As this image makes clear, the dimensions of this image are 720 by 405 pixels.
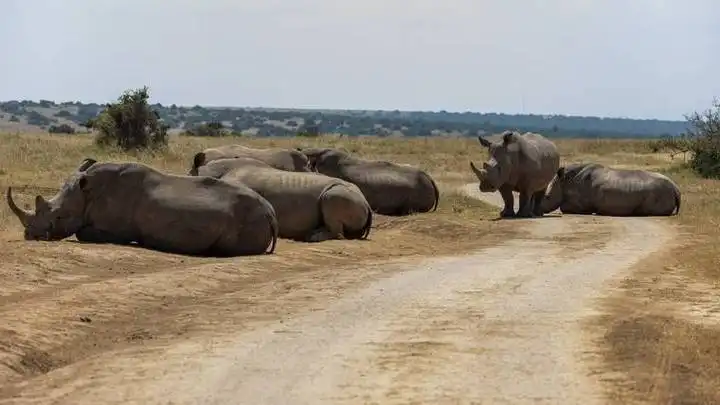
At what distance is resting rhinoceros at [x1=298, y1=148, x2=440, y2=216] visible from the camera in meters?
30.3

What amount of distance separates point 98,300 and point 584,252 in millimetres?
10320

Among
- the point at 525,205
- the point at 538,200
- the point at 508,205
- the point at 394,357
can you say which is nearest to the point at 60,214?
the point at 394,357

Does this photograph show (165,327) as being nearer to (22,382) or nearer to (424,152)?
(22,382)

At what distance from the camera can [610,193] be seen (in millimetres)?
33094

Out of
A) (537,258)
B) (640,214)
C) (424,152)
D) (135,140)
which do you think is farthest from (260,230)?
(424,152)

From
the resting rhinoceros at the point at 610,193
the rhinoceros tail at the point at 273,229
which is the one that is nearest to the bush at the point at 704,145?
the resting rhinoceros at the point at 610,193

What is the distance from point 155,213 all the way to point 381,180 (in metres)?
12.1

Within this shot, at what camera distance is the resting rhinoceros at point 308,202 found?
22.7m

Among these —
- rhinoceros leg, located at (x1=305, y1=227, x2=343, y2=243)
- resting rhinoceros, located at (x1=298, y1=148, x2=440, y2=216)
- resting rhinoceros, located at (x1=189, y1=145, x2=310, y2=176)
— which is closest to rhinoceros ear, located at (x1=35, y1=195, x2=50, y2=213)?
rhinoceros leg, located at (x1=305, y1=227, x2=343, y2=243)

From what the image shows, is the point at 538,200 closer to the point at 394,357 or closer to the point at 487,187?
the point at 487,187

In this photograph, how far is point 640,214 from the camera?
33.2 m

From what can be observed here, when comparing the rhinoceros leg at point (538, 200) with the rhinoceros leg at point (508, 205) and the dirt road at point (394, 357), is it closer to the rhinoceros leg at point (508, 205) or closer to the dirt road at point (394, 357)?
the rhinoceros leg at point (508, 205)

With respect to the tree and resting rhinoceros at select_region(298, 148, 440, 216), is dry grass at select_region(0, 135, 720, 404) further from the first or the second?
the tree

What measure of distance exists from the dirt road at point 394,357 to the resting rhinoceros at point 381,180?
505 inches
